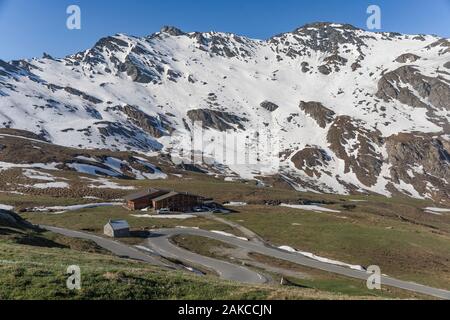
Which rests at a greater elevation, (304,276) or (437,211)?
(304,276)

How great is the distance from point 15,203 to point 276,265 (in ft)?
265

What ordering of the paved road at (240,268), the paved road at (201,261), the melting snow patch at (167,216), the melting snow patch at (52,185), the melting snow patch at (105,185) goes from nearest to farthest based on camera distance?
the paved road at (201,261) < the paved road at (240,268) < the melting snow patch at (167,216) < the melting snow patch at (52,185) < the melting snow patch at (105,185)

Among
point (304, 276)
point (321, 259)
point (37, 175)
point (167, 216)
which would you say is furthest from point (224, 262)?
point (37, 175)

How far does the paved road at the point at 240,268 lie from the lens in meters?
59.2

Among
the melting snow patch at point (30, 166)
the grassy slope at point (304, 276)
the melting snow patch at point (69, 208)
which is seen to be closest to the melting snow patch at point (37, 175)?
the melting snow patch at point (30, 166)

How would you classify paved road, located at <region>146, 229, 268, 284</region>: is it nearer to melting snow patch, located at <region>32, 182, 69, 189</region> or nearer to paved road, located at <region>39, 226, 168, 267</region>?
paved road, located at <region>39, 226, 168, 267</region>

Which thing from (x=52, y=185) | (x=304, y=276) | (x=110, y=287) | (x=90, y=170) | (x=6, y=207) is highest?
(x=90, y=170)

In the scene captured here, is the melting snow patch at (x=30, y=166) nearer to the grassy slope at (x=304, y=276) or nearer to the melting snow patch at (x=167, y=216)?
the melting snow patch at (x=167, y=216)

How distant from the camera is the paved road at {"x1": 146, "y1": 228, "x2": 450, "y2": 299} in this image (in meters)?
59.2

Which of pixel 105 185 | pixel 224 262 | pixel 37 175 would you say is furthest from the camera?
pixel 37 175

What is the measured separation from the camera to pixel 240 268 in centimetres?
6184

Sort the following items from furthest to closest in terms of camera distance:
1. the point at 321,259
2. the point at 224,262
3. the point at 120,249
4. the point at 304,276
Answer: the point at 321,259 < the point at 120,249 < the point at 224,262 < the point at 304,276

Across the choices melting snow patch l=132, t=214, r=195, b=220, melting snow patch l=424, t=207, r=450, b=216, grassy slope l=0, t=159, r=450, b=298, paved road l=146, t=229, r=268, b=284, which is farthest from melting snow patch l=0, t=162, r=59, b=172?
→ melting snow patch l=424, t=207, r=450, b=216

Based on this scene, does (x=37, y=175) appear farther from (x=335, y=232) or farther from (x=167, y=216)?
(x=335, y=232)
